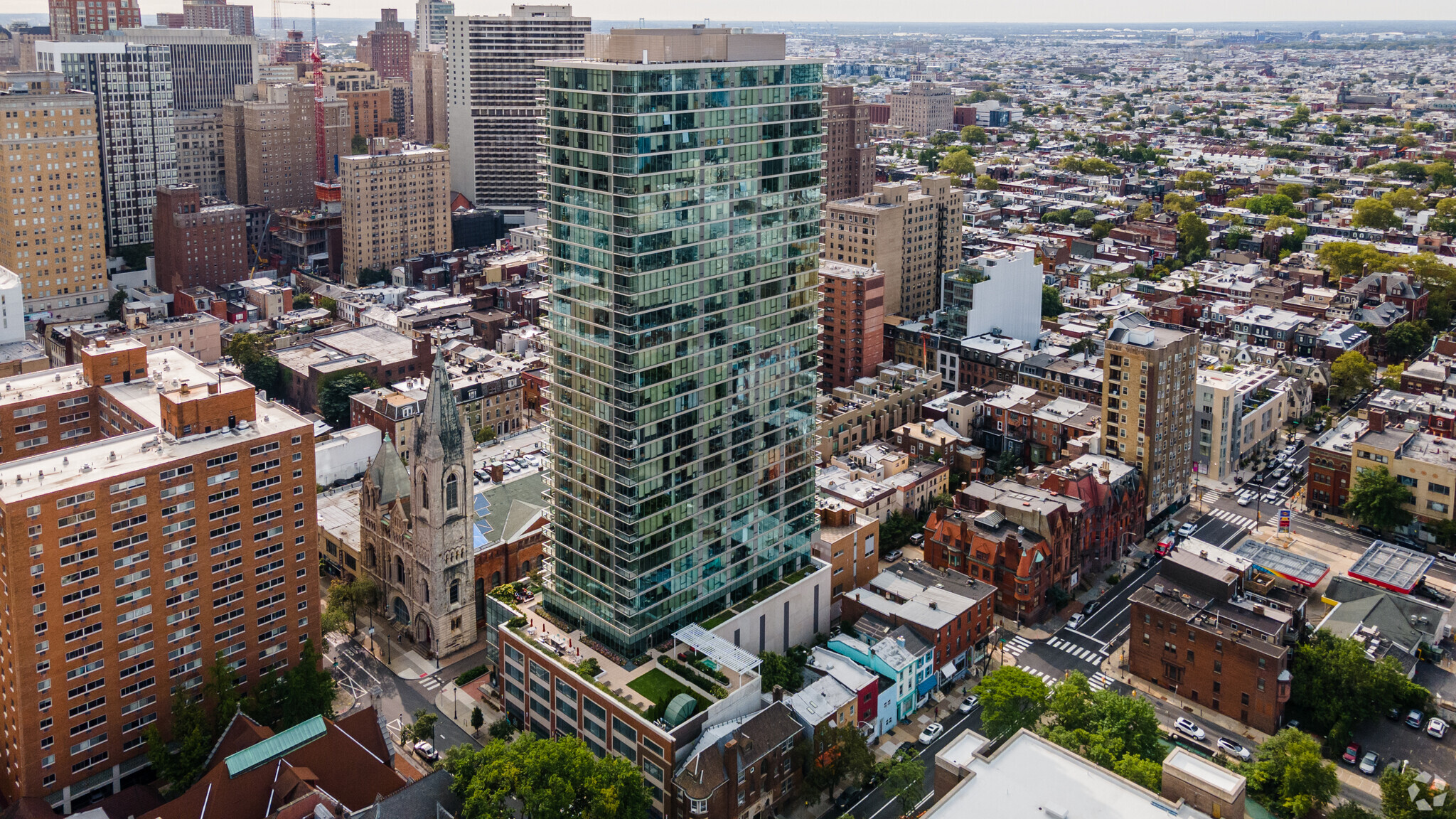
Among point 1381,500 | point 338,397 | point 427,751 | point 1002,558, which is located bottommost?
point 427,751

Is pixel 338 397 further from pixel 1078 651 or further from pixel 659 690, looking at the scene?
pixel 1078 651

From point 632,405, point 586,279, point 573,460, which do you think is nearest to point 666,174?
point 586,279

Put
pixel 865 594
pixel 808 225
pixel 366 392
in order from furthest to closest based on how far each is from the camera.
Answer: pixel 366 392, pixel 865 594, pixel 808 225

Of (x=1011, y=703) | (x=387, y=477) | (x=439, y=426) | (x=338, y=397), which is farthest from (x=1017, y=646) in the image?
(x=338, y=397)

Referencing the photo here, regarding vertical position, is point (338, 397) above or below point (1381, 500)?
above

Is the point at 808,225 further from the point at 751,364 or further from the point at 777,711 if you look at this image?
the point at 777,711

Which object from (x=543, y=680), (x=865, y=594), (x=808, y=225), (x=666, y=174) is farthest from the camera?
(x=865, y=594)
